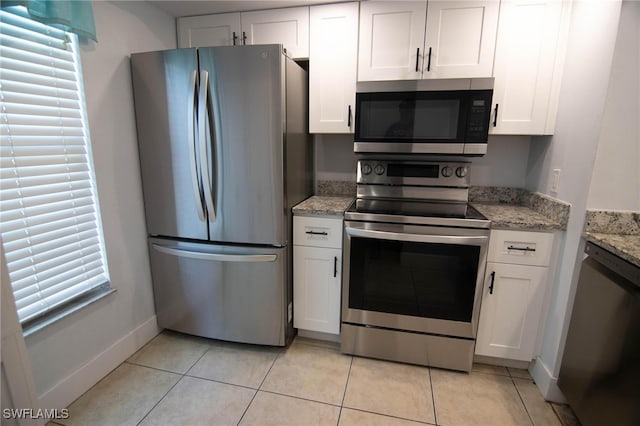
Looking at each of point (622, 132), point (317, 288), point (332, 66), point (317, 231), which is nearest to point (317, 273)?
point (317, 288)

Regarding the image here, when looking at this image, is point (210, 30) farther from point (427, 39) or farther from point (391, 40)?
point (427, 39)

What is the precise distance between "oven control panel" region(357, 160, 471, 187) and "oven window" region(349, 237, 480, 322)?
573 millimetres

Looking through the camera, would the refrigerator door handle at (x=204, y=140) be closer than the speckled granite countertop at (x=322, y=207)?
Yes

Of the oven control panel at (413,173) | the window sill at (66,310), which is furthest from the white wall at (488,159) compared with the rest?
the window sill at (66,310)

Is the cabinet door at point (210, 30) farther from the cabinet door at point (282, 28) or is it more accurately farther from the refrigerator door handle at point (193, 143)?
the refrigerator door handle at point (193, 143)

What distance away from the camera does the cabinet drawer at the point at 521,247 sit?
1.62 metres

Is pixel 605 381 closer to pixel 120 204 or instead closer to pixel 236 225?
pixel 236 225

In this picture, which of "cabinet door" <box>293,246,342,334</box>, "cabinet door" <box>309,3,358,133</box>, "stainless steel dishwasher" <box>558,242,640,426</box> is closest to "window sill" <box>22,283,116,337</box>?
"cabinet door" <box>293,246,342,334</box>

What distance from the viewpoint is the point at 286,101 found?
1697 mm

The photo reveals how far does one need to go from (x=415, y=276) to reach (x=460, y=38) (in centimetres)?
139

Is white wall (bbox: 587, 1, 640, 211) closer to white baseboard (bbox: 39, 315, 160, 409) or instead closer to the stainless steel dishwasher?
the stainless steel dishwasher

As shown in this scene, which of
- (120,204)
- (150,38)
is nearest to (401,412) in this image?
(120,204)

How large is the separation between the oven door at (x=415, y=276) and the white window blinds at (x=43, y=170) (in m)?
1.44

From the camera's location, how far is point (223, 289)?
191cm
